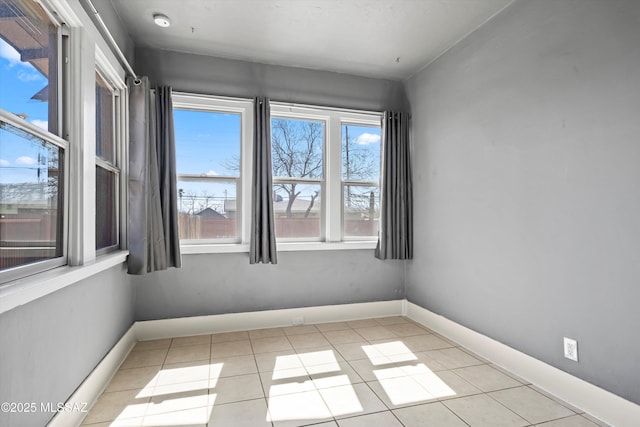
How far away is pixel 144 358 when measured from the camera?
8.70ft

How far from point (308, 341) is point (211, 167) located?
6.26 feet

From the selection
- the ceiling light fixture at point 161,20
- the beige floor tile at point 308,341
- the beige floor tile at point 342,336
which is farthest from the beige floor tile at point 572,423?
the ceiling light fixture at point 161,20

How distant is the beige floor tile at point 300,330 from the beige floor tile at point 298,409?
3.57 feet

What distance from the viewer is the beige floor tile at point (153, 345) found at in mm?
2848

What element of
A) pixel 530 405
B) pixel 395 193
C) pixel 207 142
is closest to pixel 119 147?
pixel 207 142

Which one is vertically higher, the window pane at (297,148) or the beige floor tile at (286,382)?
the window pane at (297,148)

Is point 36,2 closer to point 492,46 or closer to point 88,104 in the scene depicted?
point 88,104

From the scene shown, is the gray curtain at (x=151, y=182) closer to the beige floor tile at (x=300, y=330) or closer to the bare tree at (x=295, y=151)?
the bare tree at (x=295, y=151)

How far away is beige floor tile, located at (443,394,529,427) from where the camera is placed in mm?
1819

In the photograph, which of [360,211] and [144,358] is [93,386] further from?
[360,211]

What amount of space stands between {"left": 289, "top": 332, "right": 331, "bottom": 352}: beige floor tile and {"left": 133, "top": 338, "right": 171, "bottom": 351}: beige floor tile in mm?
1099

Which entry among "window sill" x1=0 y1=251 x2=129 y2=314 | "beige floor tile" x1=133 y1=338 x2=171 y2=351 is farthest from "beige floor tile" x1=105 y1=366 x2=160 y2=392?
"window sill" x1=0 y1=251 x2=129 y2=314

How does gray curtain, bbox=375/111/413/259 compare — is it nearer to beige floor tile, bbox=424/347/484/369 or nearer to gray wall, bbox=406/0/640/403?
gray wall, bbox=406/0/640/403

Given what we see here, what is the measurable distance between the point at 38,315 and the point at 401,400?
6.40 ft
